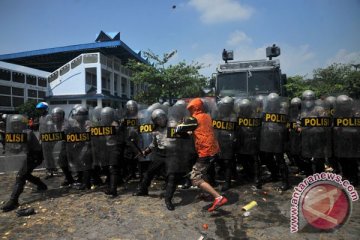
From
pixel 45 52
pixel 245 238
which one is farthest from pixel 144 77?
pixel 245 238

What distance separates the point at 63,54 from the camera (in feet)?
118

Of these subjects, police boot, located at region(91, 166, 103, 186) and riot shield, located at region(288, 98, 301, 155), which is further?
police boot, located at region(91, 166, 103, 186)

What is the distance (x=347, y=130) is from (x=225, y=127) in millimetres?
2350

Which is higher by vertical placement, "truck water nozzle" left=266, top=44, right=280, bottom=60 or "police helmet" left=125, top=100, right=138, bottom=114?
"truck water nozzle" left=266, top=44, right=280, bottom=60

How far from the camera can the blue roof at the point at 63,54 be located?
1318 inches

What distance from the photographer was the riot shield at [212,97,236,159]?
654cm

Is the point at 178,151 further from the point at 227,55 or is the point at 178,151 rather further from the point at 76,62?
the point at 76,62

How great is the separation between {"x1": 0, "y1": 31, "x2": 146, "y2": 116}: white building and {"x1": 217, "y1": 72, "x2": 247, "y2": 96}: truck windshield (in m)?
21.0

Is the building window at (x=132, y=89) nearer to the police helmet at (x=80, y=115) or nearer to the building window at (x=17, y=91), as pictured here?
the building window at (x=17, y=91)

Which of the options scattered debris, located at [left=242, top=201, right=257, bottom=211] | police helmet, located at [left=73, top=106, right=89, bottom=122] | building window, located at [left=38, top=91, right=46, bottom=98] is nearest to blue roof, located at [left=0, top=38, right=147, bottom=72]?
building window, located at [left=38, top=91, right=46, bottom=98]

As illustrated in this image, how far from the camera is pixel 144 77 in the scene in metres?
25.6

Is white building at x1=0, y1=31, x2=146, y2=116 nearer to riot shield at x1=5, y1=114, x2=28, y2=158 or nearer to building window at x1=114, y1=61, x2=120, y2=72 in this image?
building window at x1=114, y1=61, x2=120, y2=72

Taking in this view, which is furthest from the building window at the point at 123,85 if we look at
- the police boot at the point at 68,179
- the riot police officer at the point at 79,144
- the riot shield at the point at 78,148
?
the riot shield at the point at 78,148

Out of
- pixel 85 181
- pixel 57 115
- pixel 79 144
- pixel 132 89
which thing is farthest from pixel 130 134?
pixel 132 89
